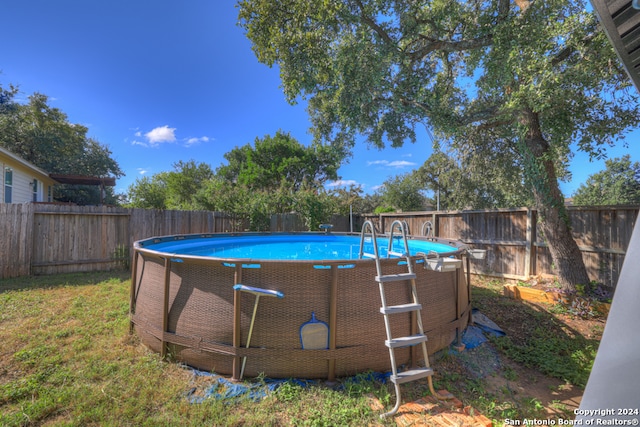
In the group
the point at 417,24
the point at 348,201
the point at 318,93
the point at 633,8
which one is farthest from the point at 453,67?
the point at 633,8

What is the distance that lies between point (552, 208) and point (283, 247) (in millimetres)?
6224

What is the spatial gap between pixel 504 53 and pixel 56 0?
11.7m

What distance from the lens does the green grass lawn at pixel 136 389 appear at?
2.17 m

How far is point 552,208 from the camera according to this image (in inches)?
215

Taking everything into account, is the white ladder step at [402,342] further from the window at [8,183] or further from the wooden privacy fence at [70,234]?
the window at [8,183]

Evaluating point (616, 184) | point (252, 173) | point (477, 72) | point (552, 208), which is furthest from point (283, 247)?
point (616, 184)

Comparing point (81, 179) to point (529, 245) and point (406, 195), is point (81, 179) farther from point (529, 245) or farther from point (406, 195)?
point (406, 195)

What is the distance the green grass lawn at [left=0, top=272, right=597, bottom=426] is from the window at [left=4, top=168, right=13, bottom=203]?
9593 mm

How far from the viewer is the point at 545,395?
274cm

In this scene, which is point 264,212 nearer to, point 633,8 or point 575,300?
point 575,300

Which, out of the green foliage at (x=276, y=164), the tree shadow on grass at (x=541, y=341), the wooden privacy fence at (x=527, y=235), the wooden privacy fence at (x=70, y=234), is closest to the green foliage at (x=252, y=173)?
the green foliage at (x=276, y=164)

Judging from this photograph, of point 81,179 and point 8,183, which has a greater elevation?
point 81,179

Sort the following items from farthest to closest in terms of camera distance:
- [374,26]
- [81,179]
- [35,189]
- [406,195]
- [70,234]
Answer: [406,195] → [81,179] → [35,189] → [70,234] → [374,26]

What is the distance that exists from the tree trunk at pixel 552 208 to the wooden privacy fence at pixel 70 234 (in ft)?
31.7
